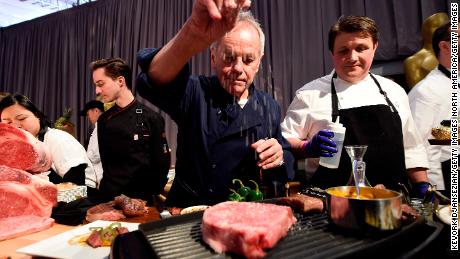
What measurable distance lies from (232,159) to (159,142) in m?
1.81

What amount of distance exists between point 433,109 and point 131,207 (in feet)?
8.65

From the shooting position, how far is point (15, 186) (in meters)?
1.46

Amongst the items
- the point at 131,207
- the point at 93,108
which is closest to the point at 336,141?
the point at 131,207

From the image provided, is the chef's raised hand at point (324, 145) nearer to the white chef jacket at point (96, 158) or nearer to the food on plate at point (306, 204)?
the food on plate at point (306, 204)

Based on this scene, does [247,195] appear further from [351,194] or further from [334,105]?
[334,105]

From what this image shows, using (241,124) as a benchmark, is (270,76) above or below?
above

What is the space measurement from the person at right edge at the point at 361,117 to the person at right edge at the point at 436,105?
40cm

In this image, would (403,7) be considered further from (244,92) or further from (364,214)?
(364,214)

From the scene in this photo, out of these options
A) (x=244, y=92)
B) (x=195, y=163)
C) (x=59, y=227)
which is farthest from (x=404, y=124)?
(x=59, y=227)

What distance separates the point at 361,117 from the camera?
2.28 m

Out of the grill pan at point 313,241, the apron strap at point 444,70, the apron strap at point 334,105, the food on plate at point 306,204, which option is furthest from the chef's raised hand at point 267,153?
the apron strap at point 444,70

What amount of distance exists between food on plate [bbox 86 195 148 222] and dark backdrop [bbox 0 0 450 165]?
387 cm

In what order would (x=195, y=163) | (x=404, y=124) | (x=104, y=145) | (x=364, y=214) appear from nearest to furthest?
(x=364, y=214), (x=195, y=163), (x=404, y=124), (x=104, y=145)

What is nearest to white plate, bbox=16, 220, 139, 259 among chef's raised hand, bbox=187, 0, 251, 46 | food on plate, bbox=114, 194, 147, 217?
food on plate, bbox=114, 194, 147, 217
